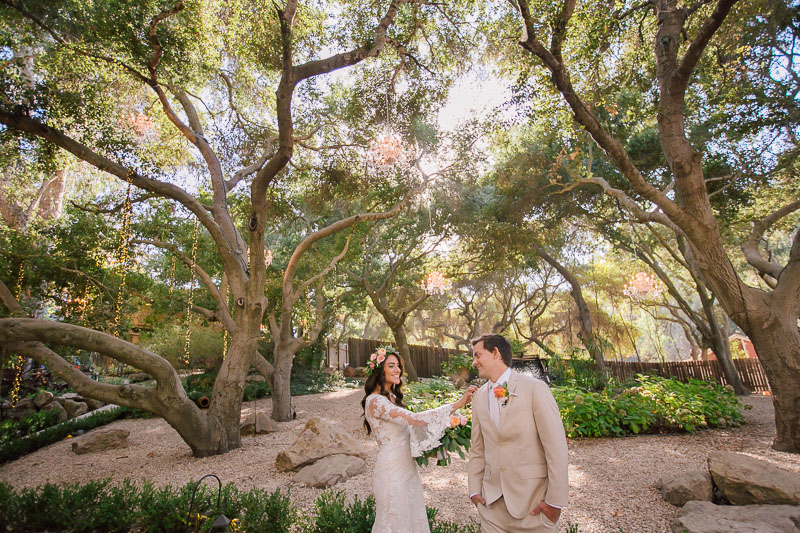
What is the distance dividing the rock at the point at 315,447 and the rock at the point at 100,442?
14.3 ft

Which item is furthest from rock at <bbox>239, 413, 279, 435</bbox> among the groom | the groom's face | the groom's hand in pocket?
the groom's hand in pocket

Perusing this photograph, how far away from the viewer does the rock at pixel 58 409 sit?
11.2 meters

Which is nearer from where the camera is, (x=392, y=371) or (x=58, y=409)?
(x=392, y=371)

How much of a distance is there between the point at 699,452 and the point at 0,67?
1198 centimetres

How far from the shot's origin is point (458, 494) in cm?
514

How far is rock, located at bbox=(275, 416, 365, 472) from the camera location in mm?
6336

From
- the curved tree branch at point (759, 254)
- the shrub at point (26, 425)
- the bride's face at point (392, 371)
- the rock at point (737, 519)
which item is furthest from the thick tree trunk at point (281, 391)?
the curved tree branch at point (759, 254)

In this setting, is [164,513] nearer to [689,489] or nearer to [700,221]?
[689,489]

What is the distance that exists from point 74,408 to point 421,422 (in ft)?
44.1

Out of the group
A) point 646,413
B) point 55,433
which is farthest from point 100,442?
point 646,413

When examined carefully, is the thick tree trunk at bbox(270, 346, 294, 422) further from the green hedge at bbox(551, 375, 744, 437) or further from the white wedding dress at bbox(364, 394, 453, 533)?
the white wedding dress at bbox(364, 394, 453, 533)

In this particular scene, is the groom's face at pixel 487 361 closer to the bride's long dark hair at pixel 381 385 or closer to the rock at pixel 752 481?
the bride's long dark hair at pixel 381 385

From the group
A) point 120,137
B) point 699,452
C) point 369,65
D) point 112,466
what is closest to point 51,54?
point 120,137

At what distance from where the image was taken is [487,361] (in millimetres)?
2625
